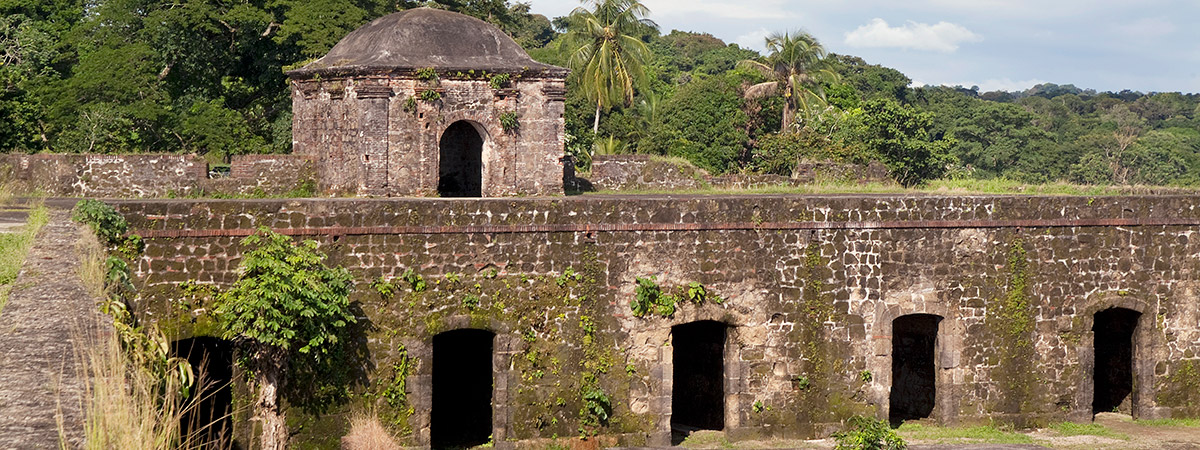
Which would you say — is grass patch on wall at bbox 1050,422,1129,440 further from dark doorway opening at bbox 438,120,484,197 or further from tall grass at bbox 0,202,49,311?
tall grass at bbox 0,202,49,311

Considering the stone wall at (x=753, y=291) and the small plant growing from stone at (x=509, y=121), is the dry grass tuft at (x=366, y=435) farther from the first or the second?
the small plant growing from stone at (x=509, y=121)

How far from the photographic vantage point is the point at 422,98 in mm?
20234

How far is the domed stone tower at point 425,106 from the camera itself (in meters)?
20.2

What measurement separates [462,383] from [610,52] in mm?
25340

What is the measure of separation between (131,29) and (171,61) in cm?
205

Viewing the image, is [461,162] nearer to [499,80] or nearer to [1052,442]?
[499,80]

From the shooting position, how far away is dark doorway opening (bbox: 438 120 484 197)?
2319 cm

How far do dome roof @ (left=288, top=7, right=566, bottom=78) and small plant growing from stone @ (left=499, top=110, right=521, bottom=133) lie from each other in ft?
2.39

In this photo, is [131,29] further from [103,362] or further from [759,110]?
[103,362]

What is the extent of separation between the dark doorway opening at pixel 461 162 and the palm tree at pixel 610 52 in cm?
1792

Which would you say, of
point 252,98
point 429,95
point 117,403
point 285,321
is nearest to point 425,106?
point 429,95

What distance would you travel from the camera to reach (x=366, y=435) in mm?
13656

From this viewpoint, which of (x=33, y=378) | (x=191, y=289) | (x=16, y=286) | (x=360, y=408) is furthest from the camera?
(x=360, y=408)

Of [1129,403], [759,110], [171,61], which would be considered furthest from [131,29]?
[1129,403]
